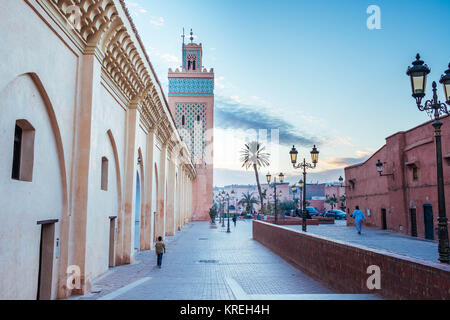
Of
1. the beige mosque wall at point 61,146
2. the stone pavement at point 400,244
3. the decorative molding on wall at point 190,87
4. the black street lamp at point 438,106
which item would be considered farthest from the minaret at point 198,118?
the black street lamp at point 438,106

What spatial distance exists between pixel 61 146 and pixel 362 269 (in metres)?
5.72

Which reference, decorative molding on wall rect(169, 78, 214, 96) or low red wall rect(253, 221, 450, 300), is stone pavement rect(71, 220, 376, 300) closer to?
low red wall rect(253, 221, 450, 300)

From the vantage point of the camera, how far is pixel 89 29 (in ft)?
24.4

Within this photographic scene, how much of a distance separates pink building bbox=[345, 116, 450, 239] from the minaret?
16752 mm

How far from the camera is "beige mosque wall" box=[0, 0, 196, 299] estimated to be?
5.07 metres

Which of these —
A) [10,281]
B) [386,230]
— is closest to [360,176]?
[386,230]

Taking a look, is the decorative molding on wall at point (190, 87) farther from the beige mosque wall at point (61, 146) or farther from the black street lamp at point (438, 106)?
the black street lamp at point (438, 106)

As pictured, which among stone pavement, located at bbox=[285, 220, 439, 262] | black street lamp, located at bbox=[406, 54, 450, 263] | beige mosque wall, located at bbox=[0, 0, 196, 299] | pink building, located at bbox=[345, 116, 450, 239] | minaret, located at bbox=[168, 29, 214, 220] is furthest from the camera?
minaret, located at bbox=[168, 29, 214, 220]

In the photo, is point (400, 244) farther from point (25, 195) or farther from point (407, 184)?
point (25, 195)

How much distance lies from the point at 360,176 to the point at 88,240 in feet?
88.8

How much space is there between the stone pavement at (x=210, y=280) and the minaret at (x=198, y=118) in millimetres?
25668

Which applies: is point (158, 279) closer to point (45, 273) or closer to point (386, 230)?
point (45, 273)

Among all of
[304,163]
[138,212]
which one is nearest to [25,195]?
[138,212]

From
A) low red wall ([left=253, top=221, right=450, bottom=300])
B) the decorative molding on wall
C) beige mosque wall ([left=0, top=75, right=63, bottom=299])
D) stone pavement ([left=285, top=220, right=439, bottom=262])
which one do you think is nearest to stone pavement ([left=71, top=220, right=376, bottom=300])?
low red wall ([left=253, top=221, right=450, bottom=300])
